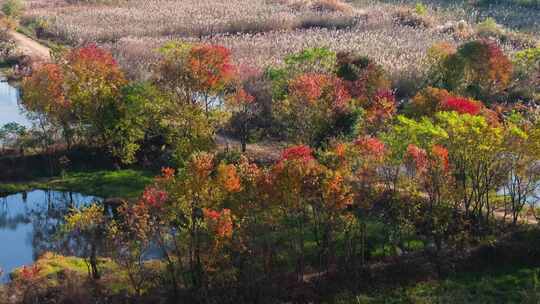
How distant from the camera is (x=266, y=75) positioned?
4656 centimetres

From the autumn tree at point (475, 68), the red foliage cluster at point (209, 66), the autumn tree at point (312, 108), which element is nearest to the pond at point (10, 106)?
the red foliage cluster at point (209, 66)

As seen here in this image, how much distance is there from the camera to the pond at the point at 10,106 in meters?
51.6

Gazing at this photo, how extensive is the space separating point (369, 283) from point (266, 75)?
69.3 feet

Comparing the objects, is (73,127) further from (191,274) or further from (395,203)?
(395,203)

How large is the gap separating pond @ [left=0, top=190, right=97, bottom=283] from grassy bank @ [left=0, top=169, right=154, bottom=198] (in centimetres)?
39

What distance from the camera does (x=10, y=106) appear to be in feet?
182

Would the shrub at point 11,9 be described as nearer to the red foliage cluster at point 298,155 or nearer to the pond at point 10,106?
the pond at point 10,106

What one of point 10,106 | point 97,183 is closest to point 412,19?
point 10,106

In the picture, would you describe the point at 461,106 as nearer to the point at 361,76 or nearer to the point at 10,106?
the point at 361,76

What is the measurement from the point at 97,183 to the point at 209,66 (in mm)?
9734

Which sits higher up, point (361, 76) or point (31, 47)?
point (361, 76)

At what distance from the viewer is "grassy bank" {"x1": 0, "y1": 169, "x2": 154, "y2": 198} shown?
130 ft

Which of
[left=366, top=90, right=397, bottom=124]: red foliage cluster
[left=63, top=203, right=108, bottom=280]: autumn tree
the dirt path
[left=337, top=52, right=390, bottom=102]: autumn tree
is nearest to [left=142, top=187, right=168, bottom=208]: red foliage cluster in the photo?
[left=63, top=203, right=108, bottom=280]: autumn tree

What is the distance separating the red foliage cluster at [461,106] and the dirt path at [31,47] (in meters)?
40.1
